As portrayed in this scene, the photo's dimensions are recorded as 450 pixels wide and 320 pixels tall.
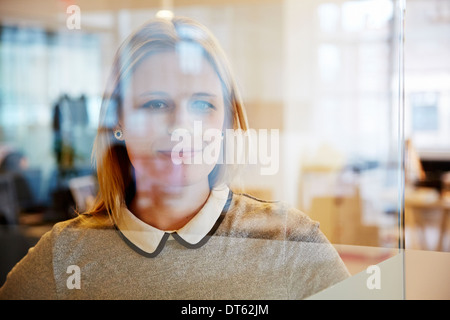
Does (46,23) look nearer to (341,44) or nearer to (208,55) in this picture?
(208,55)

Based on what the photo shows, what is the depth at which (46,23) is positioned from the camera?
100cm

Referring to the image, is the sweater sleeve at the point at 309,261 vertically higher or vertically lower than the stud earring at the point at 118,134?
lower

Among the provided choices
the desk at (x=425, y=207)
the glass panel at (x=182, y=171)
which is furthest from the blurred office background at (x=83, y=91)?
the desk at (x=425, y=207)

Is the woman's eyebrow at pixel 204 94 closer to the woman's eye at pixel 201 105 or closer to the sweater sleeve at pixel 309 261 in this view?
the woman's eye at pixel 201 105

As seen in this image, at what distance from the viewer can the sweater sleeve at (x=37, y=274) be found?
921 millimetres

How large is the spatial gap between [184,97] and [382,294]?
1.57 ft

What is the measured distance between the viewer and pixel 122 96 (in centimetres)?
88

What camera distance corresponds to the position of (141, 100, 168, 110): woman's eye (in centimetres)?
87

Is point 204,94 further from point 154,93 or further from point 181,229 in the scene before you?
point 181,229

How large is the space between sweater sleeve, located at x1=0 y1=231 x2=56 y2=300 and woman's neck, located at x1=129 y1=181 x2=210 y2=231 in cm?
17

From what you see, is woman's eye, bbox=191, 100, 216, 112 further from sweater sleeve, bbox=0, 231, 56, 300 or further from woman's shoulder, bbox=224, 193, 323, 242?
sweater sleeve, bbox=0, 231, 56, 300

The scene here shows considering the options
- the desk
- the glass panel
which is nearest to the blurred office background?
the glass panel
